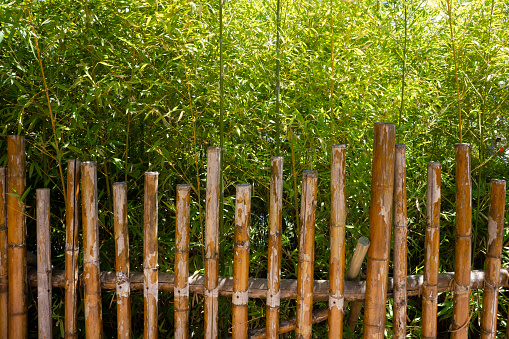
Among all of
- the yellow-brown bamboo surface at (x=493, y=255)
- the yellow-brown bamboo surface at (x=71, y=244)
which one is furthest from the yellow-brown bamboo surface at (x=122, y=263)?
the yellow-brown bamboo surface at (x=493, y=255)

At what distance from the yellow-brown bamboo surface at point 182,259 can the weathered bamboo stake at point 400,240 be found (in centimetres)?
84

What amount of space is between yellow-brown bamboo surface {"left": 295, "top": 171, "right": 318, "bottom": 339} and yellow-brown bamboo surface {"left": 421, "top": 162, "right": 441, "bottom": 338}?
0.47 meters

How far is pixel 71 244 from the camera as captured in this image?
84.4 inches

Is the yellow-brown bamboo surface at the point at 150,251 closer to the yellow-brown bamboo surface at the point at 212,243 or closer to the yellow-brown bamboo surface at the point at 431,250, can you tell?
the yellow-brown bamboo surface at the point at 212,243

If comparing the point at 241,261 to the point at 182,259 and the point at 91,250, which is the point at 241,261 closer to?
the point at 182,259

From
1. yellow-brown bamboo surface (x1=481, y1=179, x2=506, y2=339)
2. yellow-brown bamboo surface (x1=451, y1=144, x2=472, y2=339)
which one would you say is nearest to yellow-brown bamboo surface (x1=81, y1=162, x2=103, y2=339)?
yellow-brown bamboo surface (x1=451, y1=144, x2=472, y2=339)

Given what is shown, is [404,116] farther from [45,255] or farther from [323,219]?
[45,255]

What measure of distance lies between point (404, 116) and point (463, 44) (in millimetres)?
407

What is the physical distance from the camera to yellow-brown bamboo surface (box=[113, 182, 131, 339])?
209 cm

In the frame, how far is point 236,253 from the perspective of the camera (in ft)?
6.87

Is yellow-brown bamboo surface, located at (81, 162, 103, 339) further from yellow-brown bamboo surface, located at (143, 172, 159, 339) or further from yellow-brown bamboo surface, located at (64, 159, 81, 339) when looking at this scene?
yellow-brown bamboo surface, located at (143, 172, 159, 339)

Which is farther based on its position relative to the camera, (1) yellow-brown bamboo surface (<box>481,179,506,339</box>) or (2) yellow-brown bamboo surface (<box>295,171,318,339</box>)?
(1) yellow-brown bamboo surface (<box>481,179,506,339</box>)

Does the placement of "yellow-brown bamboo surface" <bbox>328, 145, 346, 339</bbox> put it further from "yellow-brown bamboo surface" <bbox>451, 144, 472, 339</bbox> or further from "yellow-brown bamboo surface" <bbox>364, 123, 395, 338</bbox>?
"yellow-brown bamboo surface" <bbox>451, 144, 472, 339</bbox>

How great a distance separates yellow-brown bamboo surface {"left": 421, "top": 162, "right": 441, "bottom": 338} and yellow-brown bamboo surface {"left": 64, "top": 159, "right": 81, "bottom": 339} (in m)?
1.45
